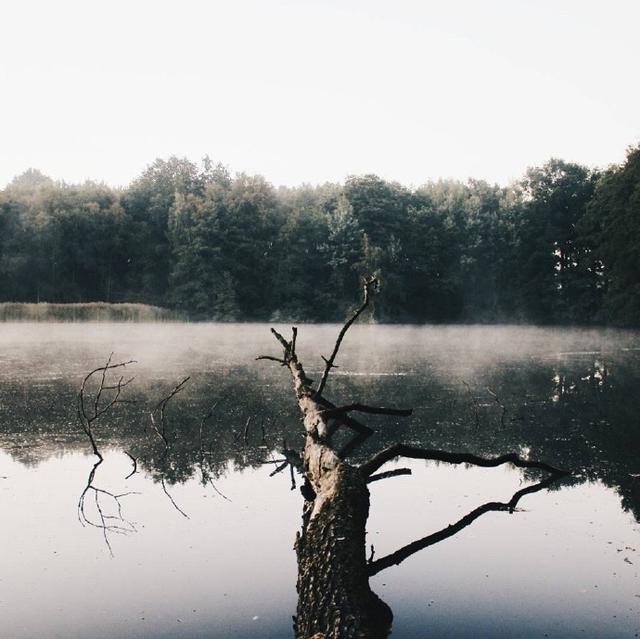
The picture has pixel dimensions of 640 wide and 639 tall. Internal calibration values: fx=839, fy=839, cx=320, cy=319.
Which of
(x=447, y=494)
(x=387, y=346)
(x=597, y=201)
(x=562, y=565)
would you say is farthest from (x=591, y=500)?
(x=597, y=201)

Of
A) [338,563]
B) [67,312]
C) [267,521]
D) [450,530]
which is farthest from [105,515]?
[67,312]

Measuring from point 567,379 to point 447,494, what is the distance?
36.1ft

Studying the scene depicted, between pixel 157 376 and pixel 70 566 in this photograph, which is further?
pixel 157 376

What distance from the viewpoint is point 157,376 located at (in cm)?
1678

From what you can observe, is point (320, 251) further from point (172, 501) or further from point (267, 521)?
point (267, 521)

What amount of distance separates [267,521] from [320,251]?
176 ft

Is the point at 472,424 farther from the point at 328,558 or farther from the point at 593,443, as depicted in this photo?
the point at 328,558

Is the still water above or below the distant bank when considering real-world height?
below

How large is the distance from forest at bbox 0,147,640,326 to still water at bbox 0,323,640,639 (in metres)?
43.5

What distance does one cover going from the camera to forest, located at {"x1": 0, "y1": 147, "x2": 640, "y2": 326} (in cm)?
5622

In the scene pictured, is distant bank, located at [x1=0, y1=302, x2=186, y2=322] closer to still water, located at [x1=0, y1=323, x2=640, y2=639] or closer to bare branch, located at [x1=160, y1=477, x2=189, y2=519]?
still water, located at [x1=0, y1=323, x2=640, y2=639]

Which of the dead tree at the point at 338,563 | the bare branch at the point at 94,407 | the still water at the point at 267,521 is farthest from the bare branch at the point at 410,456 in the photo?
the bare branch at the point at 94,407

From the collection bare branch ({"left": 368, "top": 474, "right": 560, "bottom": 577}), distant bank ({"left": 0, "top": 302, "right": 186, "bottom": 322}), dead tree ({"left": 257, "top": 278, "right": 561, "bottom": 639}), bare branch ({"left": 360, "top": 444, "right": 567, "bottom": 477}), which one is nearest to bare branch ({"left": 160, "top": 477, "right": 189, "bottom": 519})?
dead tree ({"left": 257, "top": 278, "right": 561, "bottom": 639})

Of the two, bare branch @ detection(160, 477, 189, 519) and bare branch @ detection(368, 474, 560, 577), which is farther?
bare branch @ detection(160, 477, 189, 519)
